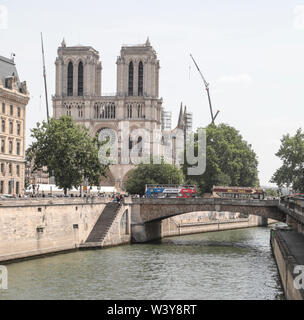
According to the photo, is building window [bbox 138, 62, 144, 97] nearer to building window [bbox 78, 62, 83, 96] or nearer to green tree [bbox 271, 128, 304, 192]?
building window [bbox 78, 62, 83, 96]

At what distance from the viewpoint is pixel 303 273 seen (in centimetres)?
3856

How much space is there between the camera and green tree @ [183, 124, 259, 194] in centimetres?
12825

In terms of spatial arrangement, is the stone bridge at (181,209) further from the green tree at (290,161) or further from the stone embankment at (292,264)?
the green tree at (290,161)

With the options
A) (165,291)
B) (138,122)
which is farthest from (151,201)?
(138,122)

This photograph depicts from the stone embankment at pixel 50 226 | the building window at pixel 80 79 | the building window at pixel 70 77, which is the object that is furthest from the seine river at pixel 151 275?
the building window at pixel 70 77

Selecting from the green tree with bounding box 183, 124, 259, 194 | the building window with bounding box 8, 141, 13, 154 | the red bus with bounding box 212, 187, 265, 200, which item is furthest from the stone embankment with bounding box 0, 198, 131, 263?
the green tree with bounding box 183, 124, 259, 194

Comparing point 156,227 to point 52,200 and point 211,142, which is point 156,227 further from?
point 211,142

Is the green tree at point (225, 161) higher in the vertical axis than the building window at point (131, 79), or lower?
lower

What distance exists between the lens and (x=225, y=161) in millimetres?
133750

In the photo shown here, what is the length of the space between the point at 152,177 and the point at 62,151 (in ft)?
145

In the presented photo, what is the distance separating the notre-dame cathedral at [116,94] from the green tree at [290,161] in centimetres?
4076

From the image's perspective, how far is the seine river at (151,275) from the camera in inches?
1758

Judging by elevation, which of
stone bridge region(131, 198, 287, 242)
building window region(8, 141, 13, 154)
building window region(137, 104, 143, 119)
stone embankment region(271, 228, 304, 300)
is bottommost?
stone embankment region(271, 228, 304, 300)

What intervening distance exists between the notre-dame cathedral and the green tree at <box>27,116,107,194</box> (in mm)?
78843
